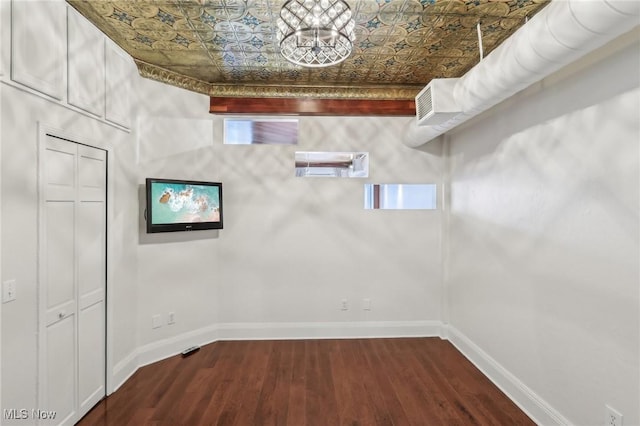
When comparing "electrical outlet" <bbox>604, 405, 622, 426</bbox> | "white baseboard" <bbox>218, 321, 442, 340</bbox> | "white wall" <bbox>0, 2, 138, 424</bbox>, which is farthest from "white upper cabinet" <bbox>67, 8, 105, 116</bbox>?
"electrical outlet" <bbox>604, 405, 622, 426</bbox>

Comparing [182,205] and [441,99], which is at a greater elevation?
[441,99]

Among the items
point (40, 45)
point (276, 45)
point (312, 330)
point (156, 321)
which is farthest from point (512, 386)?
point (40, 45)

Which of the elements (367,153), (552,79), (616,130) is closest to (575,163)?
(616,130)

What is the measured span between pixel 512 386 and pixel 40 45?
4.33 meters

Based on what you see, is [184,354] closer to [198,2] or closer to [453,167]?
[198,2]

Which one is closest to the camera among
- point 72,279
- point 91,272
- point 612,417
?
point 612,417

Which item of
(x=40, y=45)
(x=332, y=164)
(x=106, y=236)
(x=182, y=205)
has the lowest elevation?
(x=106, y=236)

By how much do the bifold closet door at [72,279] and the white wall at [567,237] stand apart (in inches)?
138

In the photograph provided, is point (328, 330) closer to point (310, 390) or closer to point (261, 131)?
point (310, 390)

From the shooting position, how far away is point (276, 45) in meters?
2.70

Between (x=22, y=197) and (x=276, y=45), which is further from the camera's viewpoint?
(x=276, y=45)

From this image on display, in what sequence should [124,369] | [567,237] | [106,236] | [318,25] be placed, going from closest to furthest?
[318,25] < [567,237] < [106,236] < [124,369]

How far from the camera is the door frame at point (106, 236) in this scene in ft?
6.40

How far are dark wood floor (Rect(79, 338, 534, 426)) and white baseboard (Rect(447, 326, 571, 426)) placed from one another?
0.07 meters
